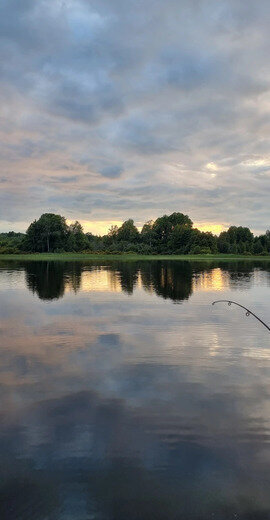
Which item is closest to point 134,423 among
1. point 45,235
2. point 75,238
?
point 45,235

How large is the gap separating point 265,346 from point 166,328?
5.83 metres

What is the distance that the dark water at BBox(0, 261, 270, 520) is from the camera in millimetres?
7160

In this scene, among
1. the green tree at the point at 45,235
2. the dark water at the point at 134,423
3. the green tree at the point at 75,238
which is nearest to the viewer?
the dark water at the point at 134,423

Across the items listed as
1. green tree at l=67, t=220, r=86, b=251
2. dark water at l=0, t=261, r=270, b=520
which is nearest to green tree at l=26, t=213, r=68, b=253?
green tree at l=67, t=220, r=86, b=251

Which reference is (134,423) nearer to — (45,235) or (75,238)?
(45,235)

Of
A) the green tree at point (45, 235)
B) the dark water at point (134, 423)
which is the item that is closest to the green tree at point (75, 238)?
the green tree at point (45, 235)

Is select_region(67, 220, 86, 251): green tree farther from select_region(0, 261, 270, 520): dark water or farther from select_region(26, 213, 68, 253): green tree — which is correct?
select_region(0, 261, 270, 520): dark water

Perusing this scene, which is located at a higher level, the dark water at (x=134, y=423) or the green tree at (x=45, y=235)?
the green tree at (x=45, y=235)

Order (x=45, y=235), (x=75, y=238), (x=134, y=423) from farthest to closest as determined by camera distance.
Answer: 1. (x=75, y=238)
2. (x=45, y=235)
3. (x=134, y=423)

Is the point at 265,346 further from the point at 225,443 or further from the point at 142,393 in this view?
the point at 225,443

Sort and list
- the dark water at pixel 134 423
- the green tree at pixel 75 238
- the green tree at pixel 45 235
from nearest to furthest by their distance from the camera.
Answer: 1. the dark water at pixel 134 423
2. the green tree at pixel 45 235
3. the green tree at pixel 75 238

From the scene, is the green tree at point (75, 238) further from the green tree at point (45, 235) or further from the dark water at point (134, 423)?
the dark water at point (134, 423)

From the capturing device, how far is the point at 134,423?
1005 centimetres

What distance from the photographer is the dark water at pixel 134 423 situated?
23.5ft
